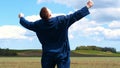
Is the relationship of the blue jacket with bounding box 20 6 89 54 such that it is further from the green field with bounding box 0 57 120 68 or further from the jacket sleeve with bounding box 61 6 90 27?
the green field with bounding box 0 57 120 68

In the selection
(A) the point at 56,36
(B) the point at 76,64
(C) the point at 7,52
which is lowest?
(B) the point at 76,64

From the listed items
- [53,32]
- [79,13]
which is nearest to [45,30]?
[53,32]

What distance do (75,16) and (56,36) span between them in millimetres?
557

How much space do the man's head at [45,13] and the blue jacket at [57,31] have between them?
0.15 m

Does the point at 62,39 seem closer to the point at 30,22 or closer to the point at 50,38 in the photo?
the point at 50,38

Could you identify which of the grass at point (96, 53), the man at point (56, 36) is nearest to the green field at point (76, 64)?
the man at point (56, 36)

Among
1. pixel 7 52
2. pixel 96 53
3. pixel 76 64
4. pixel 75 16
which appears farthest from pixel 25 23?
pixel 96 53

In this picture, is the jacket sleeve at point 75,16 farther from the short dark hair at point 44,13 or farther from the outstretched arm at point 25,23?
the outstretched arm at point 25,23

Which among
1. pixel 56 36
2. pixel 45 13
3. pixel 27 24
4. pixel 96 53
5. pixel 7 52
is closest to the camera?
pixel 45 13

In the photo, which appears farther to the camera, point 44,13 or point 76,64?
point 76,64

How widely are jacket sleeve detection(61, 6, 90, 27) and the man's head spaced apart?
0.32 m

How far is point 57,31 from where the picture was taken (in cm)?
907

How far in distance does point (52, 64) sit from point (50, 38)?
502 millimetres

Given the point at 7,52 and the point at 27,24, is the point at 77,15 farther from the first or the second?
the point at 7,52
